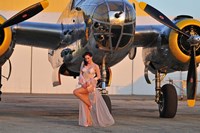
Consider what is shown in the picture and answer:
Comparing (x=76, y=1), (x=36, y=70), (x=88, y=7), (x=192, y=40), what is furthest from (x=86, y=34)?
(x=36, y=70)

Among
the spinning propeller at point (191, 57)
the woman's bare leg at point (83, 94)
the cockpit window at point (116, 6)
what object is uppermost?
the cockpit window at point (116, 6)

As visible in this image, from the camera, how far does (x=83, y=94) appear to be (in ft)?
34.4

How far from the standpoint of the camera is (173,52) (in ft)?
41.8

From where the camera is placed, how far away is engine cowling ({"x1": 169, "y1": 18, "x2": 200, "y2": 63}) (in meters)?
12.7

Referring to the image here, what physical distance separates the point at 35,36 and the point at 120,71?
23231 millimetres

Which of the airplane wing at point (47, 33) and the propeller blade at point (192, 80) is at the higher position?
the airplane wing at point (47, 33)

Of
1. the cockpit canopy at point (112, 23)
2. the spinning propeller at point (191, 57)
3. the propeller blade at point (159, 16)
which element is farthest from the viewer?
the propeller blade at point (159, 16)

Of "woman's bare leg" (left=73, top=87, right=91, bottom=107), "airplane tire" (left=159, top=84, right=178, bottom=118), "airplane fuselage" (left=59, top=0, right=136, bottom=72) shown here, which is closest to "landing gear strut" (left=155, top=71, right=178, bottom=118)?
"airplane tire" (left=159, top=84, right=178, bottom=118)

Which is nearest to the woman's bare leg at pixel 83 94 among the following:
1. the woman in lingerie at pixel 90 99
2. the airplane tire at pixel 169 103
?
the woman in lingerie at pixel 90 99

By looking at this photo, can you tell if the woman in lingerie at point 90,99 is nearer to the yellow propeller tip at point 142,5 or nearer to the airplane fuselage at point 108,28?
the airplane fuselage at point 108,28

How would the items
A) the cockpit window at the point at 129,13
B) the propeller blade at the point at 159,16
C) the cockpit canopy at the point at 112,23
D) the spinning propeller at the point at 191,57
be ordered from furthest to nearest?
the propeller blade at the point at 159,16 → the spinning propeller at the point at 191,57 → the cockpit window at the point at 129,13 → the cockpit canopy at the point at 112,23

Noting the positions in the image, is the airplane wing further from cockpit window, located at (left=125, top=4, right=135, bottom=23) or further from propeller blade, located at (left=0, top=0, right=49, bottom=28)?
cockpit window, located at (left=125, top=4, right=135, bottom=23)

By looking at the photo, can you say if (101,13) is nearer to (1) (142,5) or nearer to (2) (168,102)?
(1) (142,5)

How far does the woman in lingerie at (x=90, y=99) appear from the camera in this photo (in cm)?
1043
